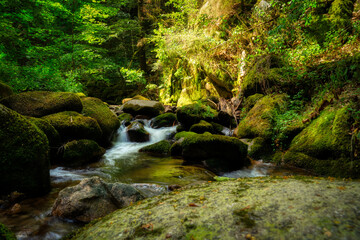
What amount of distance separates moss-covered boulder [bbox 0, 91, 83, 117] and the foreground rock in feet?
17.8

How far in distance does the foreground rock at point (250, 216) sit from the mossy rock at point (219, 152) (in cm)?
347

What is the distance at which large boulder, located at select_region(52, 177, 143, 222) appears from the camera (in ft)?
8.70

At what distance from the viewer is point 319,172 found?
4.48 m

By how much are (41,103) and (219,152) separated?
5.92 m

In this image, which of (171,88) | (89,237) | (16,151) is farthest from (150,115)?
(89,237)

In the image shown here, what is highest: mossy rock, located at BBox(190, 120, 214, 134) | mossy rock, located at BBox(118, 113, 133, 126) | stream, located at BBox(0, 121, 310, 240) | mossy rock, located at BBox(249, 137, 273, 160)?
mossy rock, located at BBox(118, 113, 133, 126)

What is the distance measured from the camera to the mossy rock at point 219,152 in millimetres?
5488

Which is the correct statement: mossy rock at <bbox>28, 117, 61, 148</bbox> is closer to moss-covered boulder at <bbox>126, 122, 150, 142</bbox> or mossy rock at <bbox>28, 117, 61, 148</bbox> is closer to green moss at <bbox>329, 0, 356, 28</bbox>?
moss-covered boulder at <bbox>126, 122, 150, 142</bbox>

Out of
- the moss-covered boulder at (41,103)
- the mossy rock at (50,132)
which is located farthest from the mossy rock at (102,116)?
the mossy rock at (50,132)

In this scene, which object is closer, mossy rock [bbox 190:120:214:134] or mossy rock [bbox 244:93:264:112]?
mossy rock [bbox 244:93:264:112]

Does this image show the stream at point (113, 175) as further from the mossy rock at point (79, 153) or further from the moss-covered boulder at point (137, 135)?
the moss-covered boulder at point (137, 135)

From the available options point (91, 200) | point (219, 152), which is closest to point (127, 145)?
point (219, 152)

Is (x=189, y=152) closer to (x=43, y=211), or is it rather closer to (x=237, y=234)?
(x=43, y=211)

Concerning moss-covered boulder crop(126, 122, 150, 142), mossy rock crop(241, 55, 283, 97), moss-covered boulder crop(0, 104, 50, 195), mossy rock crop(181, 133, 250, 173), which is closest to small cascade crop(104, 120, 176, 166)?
moss-covered boulder crop(126, 122, 150, 142)
